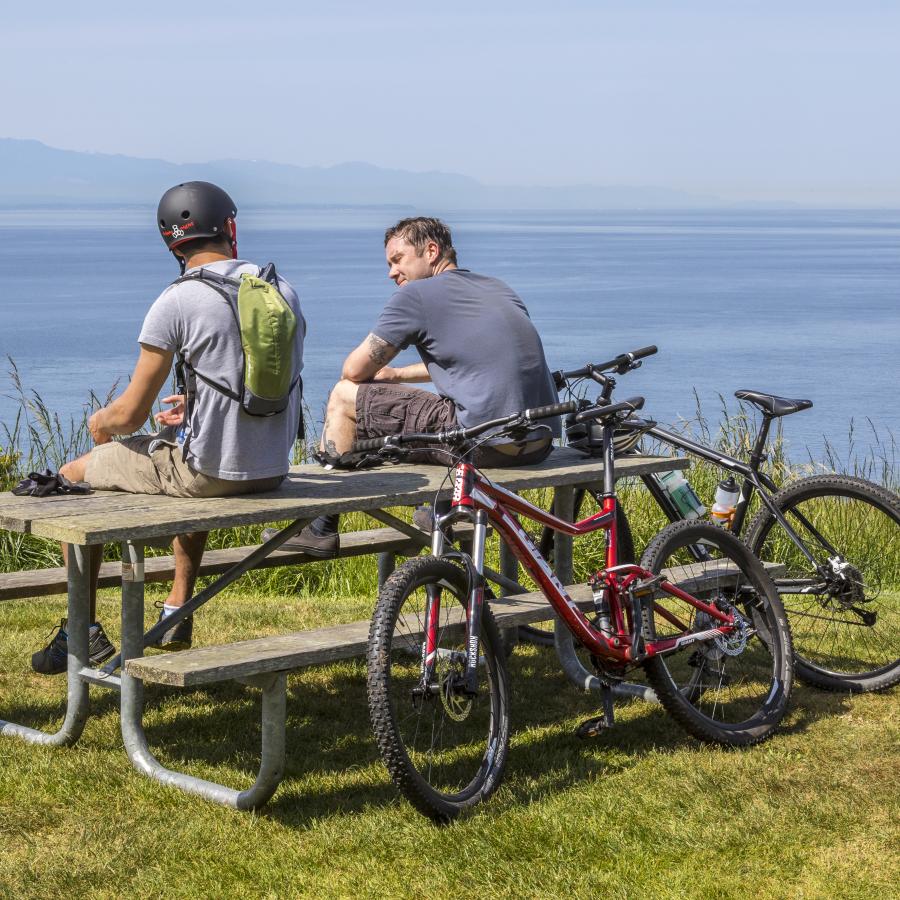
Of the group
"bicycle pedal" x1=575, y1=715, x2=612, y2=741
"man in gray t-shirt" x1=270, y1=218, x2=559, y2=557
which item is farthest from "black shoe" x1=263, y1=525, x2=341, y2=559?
"bicycle pedal" x1=575, y1=715, x2=612, y2=741

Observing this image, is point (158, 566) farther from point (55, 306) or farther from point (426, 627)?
point (55, 306)

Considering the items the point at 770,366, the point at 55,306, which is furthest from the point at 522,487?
the point at 55,306

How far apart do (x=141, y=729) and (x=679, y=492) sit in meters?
2.78

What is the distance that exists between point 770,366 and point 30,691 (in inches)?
1170

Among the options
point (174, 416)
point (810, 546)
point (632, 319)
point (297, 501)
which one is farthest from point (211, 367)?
point (632, 319)

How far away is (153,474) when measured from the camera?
544 cm

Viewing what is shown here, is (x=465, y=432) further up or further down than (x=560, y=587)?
further up

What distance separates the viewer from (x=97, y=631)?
5.74 meters

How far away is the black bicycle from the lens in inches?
252

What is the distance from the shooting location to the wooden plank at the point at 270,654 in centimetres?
455

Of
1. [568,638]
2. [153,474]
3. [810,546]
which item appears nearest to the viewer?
[153,474]

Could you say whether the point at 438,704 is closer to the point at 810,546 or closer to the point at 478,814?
the point at 478,814

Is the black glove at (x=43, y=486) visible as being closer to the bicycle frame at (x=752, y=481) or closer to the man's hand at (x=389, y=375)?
the man's hand at (x=389, y=375)

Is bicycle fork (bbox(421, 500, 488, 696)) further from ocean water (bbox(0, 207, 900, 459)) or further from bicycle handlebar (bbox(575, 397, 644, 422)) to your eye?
ocean water (bbox(0, 207, 900, 459))
